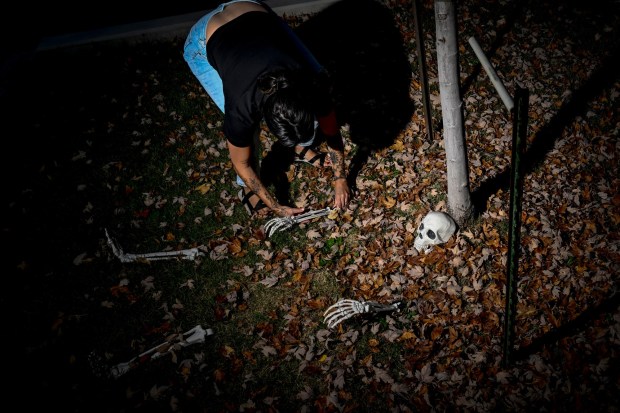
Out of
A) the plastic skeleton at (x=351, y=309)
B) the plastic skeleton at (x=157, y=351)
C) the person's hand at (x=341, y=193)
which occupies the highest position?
the person's hand at (x=341, y=193)

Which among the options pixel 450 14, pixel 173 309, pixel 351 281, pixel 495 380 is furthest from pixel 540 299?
pixel 173 309

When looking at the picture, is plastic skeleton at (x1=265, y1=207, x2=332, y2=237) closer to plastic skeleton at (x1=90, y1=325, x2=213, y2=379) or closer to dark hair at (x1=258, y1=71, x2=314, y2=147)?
plastic skeleton at (x1=90, y1=325, x2=213, y2=379)

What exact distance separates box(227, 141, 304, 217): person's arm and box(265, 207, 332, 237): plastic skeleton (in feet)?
0.23

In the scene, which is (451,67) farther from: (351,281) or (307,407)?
(307,407)

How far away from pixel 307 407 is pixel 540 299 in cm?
277

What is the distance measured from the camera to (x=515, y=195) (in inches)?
98.4

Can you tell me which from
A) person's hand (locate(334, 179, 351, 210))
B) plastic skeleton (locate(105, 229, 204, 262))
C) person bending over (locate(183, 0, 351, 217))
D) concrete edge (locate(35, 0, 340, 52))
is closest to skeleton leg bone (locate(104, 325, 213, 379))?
plastic skeleton (locate(105, 229, 204, 262))

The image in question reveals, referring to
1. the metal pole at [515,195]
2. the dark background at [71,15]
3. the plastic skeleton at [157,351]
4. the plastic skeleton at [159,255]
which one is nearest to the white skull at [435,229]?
the metal pole at [515,195]

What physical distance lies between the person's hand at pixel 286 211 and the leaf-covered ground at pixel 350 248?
30 centimetres

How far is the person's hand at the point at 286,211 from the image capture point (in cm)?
511

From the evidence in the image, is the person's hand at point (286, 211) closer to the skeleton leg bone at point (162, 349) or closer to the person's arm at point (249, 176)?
the person's arm at point (249, 176)

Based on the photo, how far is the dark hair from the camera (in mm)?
3480

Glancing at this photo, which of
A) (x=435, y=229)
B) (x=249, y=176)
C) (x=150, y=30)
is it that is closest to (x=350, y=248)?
(x=435, y=229)

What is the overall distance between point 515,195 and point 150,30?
27.6 ft
